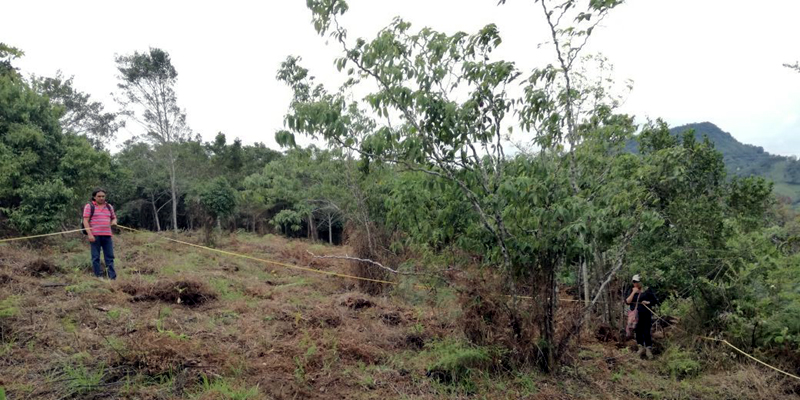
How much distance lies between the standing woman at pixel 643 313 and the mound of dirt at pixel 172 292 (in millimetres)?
6061

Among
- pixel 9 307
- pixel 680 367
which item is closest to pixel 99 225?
pixel 9 307

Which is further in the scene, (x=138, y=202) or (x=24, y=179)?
(x=138, y=202)

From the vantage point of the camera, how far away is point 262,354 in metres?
4.66

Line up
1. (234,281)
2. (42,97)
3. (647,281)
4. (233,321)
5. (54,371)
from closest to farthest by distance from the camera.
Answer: (54,371), (233,321), (647,281), (234,281), (42,97)

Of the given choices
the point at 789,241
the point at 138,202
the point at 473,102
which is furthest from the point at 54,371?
the point at 138,202

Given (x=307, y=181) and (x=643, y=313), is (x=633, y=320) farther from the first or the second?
(x=307, y=181)

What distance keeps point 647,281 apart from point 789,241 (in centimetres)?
185

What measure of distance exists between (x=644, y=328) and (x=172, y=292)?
21.5 ft

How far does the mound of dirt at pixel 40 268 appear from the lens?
689 cm

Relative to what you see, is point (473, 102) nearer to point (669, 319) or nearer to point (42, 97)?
point (669, 319)

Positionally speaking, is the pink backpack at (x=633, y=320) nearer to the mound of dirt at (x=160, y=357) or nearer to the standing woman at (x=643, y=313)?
the standing woman at (x=643, y=313)

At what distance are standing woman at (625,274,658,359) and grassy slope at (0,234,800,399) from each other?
1.51 feet

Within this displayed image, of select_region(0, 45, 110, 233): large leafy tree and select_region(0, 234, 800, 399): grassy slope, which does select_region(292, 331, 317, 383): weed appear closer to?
select_region(0, 234, 800, 399): grassy slope

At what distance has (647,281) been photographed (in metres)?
7.43
